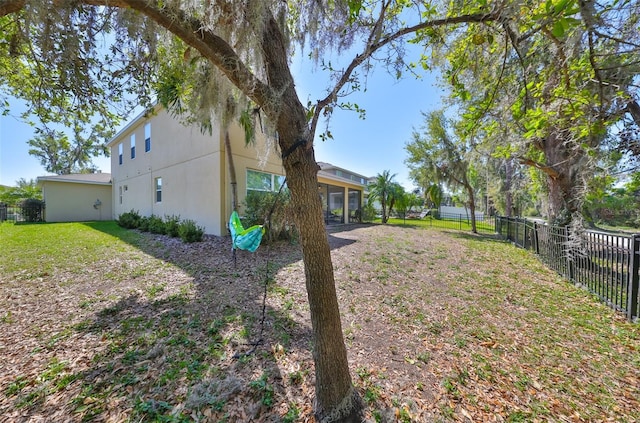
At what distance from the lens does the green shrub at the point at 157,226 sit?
9117mm

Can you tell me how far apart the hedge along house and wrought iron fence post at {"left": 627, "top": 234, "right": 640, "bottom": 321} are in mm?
21840

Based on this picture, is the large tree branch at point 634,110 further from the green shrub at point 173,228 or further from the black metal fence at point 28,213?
the black metal fence at point 28,213

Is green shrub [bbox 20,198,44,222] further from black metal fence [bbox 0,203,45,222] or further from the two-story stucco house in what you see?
the two-story stucco house

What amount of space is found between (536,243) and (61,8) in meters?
10.3

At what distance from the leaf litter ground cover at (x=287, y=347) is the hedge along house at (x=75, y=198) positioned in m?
12.8

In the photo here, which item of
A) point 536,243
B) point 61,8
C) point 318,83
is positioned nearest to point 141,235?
point 61,8

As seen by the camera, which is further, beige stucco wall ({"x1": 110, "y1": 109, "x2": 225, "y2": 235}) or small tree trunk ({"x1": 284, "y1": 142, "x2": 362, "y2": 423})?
beige stucco wall ({"x1": 110, "y1": 109, "x2": 225, "y2": 235})

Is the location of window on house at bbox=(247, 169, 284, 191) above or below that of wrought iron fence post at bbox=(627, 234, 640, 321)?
above

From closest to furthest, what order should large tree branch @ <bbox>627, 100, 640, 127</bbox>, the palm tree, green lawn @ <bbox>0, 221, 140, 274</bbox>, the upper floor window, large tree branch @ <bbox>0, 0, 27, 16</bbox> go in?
1. large tree branch @ <bbox>0, 0, 27, 16</bbox>
2. large tree branch @ <bbox>627, 100, 640, 127</bbox>
3. green lawn @ <bbox>0, 221, 140, 274</bbox>
4. the upper floor window
5. the palm tree

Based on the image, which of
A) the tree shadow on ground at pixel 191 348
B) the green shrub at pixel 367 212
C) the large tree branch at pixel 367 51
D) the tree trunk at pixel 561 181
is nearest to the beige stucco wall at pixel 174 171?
the tree shadow on ground at pixel 191 348

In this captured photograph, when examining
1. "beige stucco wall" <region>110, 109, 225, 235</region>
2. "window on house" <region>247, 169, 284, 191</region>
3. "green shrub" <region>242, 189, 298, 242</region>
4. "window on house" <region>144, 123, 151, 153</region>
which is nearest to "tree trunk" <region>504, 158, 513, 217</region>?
"window on house" <region>247, 169, 284, 191</region>

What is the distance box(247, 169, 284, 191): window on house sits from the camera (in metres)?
8.68

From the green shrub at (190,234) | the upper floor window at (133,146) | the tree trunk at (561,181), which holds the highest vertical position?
the upper floor window at (133,146)

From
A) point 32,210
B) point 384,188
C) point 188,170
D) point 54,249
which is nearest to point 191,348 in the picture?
point 54,249
